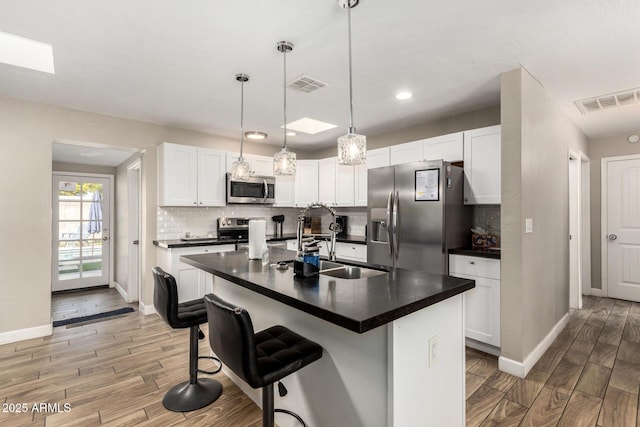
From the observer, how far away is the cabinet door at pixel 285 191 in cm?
511

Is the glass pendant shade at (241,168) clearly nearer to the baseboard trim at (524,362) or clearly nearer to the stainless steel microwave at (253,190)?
the stainless steel microwave at (253,190)

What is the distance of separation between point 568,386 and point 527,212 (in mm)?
1325

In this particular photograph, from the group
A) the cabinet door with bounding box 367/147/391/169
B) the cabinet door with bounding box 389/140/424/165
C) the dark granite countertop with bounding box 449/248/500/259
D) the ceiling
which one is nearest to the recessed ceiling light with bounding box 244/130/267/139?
the ceiling

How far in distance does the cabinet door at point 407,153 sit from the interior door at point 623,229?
3212mm

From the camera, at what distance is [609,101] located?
3209mm

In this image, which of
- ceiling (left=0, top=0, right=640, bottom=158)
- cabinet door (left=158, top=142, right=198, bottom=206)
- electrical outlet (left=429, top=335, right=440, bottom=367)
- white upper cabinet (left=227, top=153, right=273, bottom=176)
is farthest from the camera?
white upper cabinet (left=227, top=153, right=273, bottom=176)

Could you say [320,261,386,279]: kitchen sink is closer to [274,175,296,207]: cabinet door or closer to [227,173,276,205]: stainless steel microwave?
[227,173,276,205]: stainless steel microwave

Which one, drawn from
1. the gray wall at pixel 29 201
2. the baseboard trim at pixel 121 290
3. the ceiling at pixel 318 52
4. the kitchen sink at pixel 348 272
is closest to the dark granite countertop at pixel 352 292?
the kitchen sink at pixel 348 272

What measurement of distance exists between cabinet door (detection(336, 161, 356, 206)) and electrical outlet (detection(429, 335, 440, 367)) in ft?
10.4

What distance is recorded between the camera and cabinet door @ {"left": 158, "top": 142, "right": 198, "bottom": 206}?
13.3 feet

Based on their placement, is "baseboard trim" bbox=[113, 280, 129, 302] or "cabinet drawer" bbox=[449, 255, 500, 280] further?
"baseboard trim" bbox=[113, 280, 129, 302]

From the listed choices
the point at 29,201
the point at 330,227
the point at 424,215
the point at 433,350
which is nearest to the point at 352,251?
the point at 424,215

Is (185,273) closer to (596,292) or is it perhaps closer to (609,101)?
(609,101)

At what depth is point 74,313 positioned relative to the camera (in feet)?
13.8
